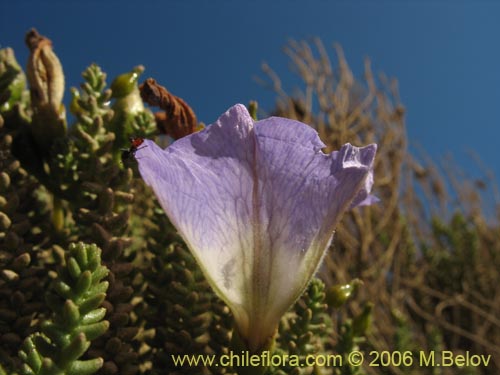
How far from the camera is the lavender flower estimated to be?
1.66ft

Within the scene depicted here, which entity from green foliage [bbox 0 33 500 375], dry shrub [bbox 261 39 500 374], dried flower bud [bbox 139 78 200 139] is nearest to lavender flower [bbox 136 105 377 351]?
green foliage [bbox 0 33 500 375]

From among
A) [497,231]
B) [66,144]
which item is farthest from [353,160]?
[497,231]

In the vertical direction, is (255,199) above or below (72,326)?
Answer: above

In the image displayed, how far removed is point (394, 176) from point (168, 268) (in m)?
2.27

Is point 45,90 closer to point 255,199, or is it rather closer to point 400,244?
point 255,199

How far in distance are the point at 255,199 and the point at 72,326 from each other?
0.20 meters

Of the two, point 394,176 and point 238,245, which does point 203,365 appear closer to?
point 238,245

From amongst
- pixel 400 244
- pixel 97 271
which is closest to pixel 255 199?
pixel 97 271

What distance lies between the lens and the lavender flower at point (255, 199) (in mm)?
505

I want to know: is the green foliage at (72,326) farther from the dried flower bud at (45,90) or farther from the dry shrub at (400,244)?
the dry shrub at (400,244)

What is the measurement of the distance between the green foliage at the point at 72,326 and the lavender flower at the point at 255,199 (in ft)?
0.33

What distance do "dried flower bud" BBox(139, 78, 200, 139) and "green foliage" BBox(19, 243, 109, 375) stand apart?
0.97 ft

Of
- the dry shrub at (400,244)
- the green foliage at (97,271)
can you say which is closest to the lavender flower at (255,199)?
the green foliage at (97,271)

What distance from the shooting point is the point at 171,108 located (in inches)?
27.3
